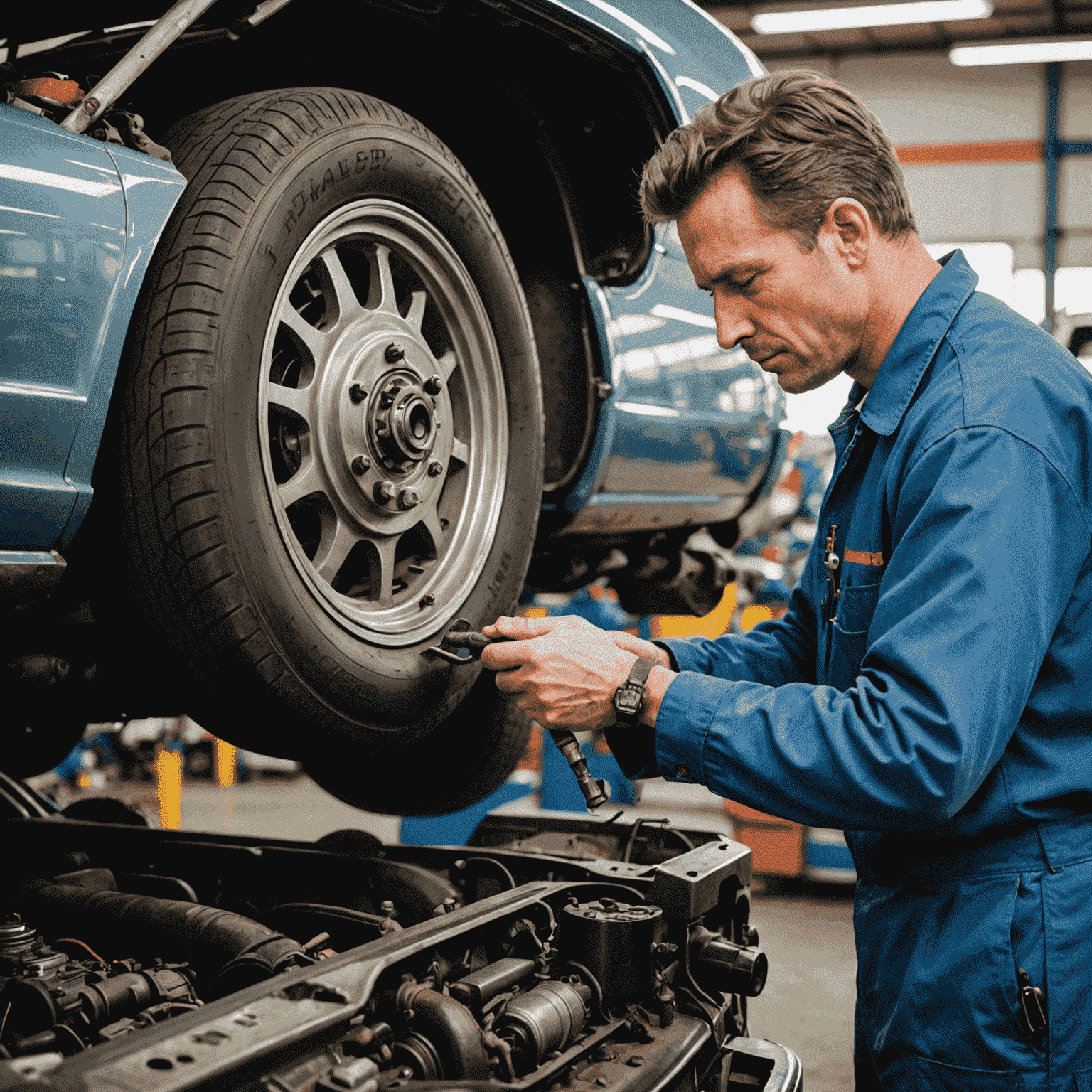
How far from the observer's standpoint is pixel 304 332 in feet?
5.51

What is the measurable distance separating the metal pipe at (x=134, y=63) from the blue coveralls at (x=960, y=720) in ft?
3.19

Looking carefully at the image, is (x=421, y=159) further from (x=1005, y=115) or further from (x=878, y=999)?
(x=1005, y=115)

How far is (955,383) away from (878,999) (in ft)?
2.39

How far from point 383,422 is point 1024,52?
485 inches

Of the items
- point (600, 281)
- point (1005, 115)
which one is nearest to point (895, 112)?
point (1005, 115)

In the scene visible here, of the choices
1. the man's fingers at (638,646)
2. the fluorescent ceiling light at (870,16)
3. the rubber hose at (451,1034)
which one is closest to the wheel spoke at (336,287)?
the man's fingers at (638,646)

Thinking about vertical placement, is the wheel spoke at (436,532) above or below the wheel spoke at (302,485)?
below

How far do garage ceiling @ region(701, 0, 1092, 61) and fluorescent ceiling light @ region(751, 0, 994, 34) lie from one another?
0.68 ft

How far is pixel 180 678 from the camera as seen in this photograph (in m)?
1.54

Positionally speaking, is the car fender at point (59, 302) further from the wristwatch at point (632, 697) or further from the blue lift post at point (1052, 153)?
the blue lift post at point (1052, 153)

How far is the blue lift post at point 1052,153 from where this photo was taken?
42.2ft

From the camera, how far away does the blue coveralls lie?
1.18m

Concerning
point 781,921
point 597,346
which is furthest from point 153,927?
point 781,921

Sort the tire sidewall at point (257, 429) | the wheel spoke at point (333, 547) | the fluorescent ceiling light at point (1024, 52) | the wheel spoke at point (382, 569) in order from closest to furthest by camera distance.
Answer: the tire sidewall at point (257, 429) → the wheel spoke at point (333, 547) → the wheel spoke at point (382, 569) → the fluorescent ceiling light at point (1024, 52)
